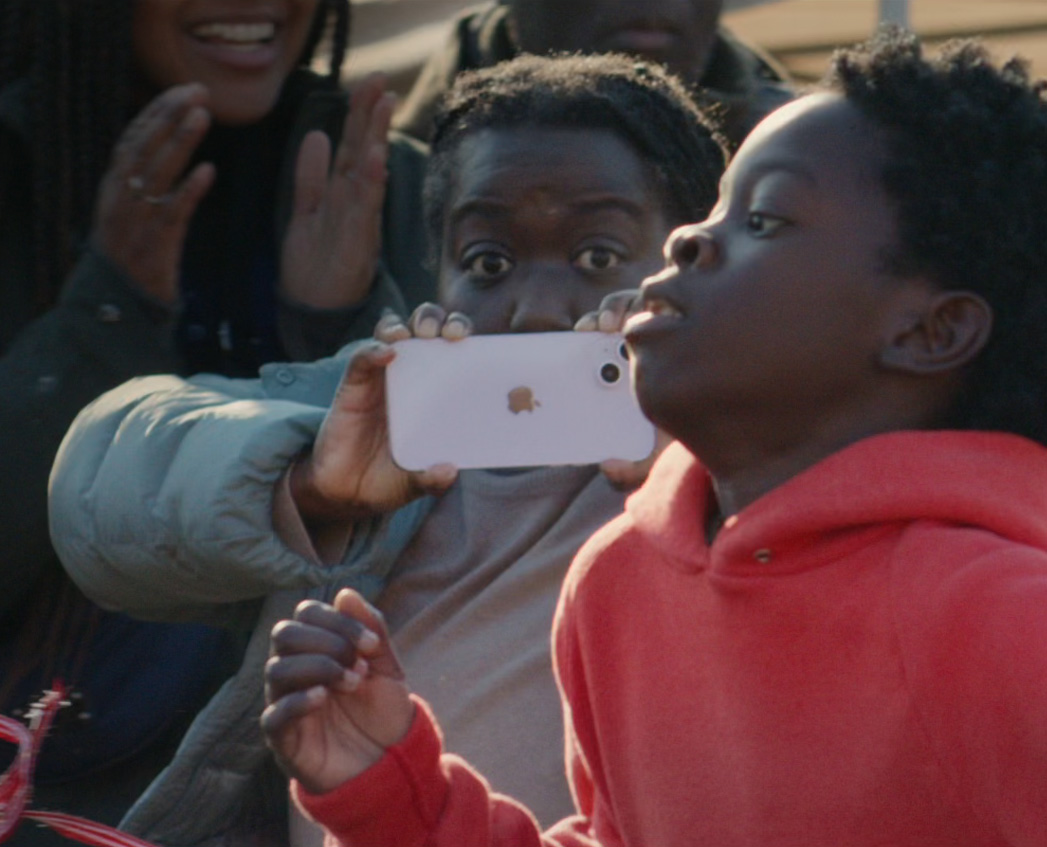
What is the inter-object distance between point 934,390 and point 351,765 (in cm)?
56

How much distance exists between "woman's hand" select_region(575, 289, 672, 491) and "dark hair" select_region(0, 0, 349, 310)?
1.16 metres

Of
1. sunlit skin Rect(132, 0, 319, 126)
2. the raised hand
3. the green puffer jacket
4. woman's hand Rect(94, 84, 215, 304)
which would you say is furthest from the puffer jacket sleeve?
sunlit skin Rect(132, 0, 319, 126)

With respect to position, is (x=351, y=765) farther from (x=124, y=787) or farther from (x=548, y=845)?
(x=124, y=787)

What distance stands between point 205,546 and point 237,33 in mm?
1369

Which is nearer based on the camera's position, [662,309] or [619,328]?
[662,309]

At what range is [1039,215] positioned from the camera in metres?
1.61

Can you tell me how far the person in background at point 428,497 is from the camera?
82.1 inches

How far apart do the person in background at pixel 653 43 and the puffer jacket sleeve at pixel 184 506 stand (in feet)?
3.64

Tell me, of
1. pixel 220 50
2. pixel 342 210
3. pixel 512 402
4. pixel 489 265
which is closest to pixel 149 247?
pixel 342 210

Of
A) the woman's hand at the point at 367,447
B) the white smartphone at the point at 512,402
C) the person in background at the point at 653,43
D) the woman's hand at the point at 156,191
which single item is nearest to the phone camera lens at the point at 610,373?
the white smartphone at the point at 512,402

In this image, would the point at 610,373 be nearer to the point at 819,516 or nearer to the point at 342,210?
the point at 819,516

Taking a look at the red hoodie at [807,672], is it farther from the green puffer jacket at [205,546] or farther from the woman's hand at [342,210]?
the woman's hand at [342,210]

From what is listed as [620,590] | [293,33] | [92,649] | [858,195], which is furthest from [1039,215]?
[293,33]

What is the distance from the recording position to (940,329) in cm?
161
